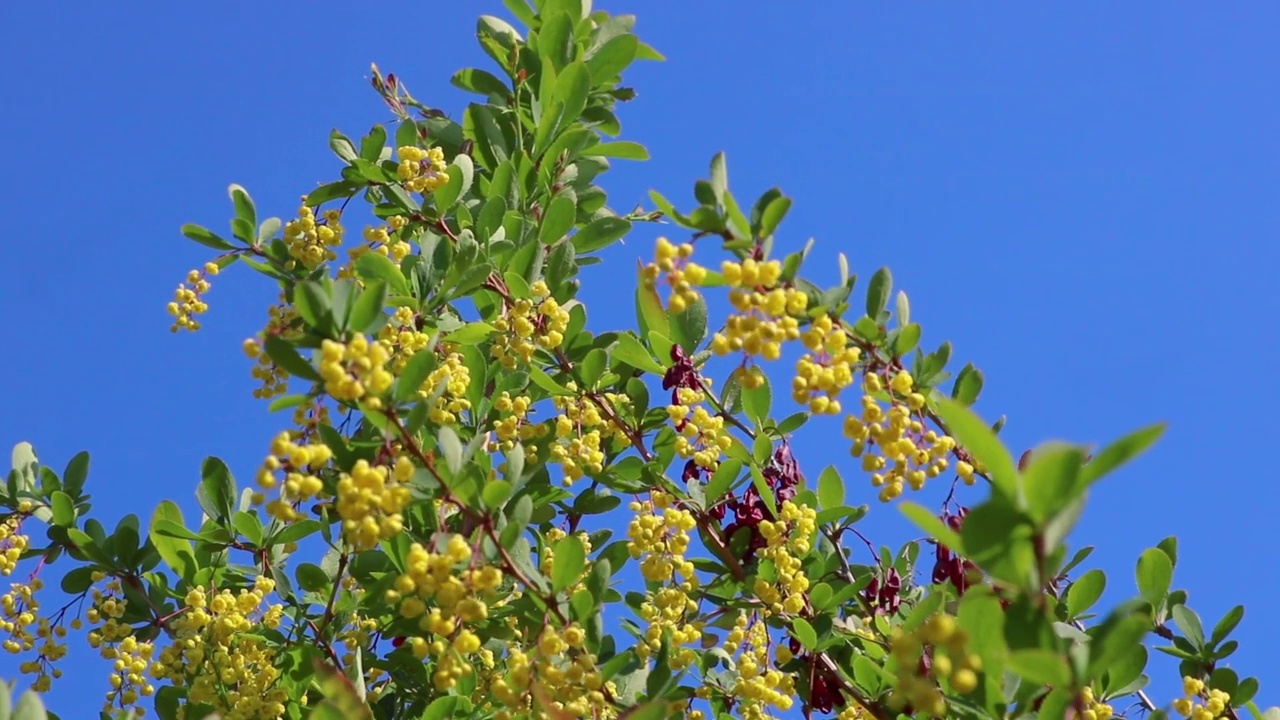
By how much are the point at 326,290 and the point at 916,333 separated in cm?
119

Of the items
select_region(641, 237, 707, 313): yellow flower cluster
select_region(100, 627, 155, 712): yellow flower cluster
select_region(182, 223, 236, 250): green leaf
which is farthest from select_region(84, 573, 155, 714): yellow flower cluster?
select_region(641, 237, 707, 313): yellow flower cluster

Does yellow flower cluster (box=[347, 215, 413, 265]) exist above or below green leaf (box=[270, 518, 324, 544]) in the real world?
above

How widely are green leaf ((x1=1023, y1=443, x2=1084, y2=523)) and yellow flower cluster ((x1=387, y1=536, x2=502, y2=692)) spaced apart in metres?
0.99

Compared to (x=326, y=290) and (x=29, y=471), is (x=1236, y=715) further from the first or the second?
(x=29, y=471)

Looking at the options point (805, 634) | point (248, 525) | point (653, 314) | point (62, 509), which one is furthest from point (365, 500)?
point (62, 509)

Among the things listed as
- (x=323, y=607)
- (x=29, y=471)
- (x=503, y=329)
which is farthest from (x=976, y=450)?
Result: (x=29, y=471)

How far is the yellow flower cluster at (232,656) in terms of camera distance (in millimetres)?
3010

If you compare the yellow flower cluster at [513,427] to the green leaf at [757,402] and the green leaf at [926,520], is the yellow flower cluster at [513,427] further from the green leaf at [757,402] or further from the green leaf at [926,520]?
the green leaf at [926,520]

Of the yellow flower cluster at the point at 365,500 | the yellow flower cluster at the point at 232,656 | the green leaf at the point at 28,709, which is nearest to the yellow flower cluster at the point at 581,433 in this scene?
the yellow flower cluster at the point at 232,656

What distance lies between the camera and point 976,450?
1.37m

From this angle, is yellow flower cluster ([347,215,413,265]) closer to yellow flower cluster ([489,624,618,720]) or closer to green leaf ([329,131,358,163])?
green leaf ([329,131,358,163])

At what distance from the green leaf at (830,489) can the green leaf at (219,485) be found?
5.45ft

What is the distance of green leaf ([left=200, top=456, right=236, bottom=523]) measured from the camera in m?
3.29

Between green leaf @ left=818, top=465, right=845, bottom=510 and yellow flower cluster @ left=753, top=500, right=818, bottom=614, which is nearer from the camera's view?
yellow flower cluster @ left=753, top=500, right=818, bottom=614
